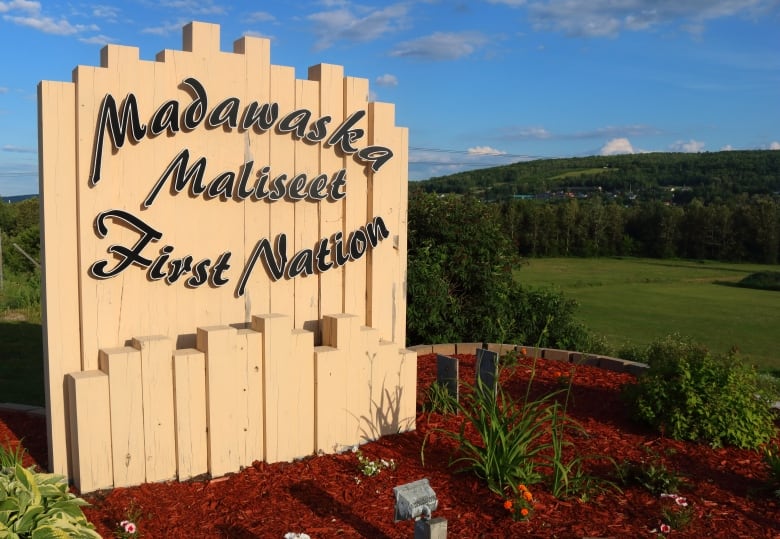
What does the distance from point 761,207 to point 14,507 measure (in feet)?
128

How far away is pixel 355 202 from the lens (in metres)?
5.41

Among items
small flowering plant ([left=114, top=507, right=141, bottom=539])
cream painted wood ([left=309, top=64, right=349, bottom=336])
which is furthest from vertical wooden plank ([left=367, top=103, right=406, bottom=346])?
small flowering plant ([left=114, top=507, right=141, bottom=539])

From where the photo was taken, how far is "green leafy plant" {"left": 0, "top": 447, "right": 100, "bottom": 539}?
9.00 ft

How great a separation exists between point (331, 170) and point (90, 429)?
8.18 feet

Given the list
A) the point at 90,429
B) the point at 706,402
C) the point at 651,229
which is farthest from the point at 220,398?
the point at 651,229

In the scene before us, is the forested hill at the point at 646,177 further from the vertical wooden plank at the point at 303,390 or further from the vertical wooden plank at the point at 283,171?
the vertical wooden plank at the point at 303,390

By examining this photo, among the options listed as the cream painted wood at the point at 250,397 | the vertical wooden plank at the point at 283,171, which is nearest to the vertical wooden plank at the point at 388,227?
the vertical wooden plank at the point at 283,171

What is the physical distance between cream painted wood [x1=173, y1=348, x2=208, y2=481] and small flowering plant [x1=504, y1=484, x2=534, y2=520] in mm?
2038

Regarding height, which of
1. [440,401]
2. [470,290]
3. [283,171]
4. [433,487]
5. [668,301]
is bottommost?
[668,301]

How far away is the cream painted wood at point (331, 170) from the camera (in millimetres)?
5168

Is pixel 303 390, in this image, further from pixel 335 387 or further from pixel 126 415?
pixel 126 415

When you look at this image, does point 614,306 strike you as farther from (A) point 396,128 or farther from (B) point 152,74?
(B) point 152,74

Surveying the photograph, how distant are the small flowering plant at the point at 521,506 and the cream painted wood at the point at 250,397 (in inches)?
70.6

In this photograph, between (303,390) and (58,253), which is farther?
(303,390)
